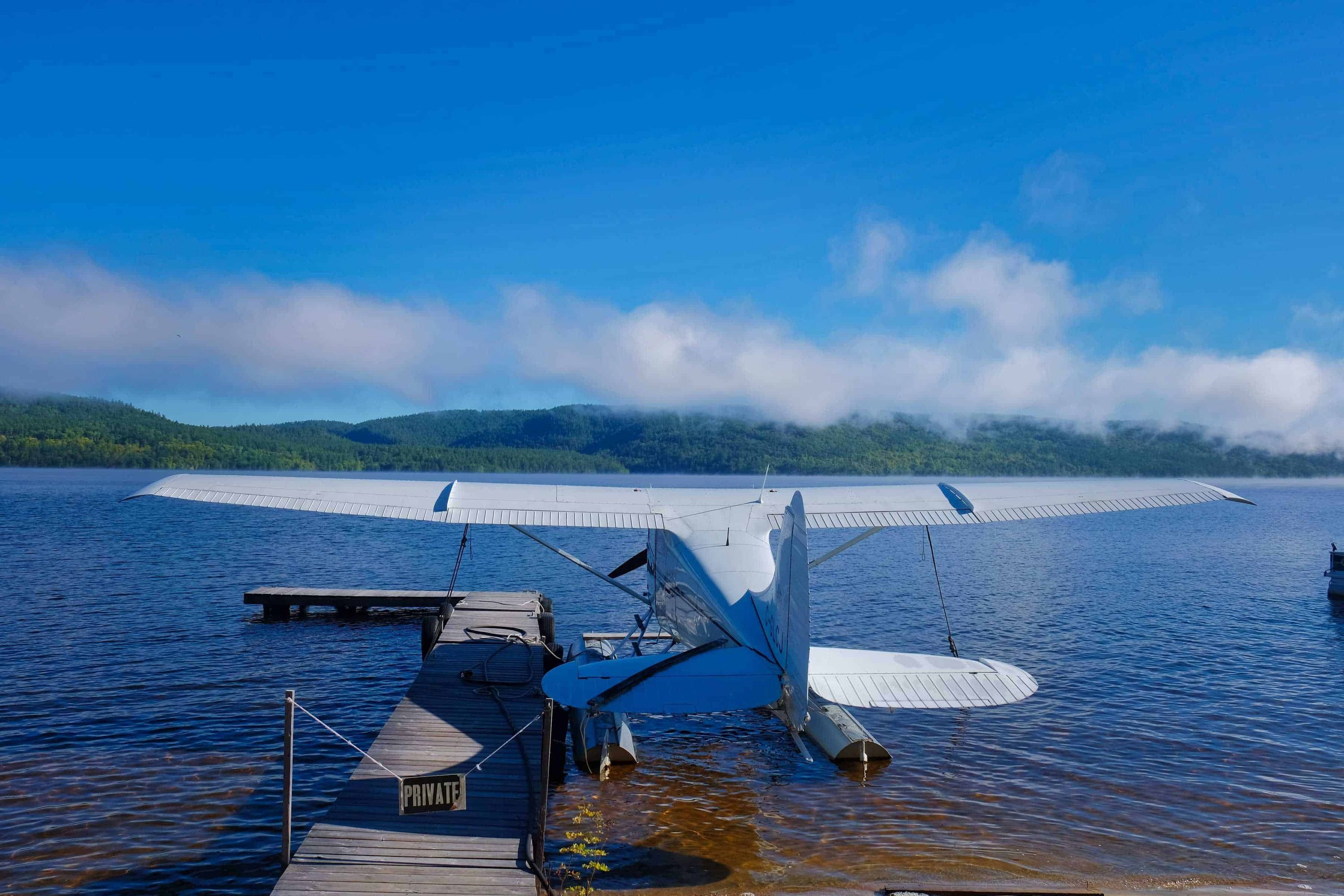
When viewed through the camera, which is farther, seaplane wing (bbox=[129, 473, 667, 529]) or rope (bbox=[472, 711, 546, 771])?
seaplane wing (bbox=[129, 473, 667, 529])

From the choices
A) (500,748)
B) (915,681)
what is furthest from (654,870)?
(915,681)

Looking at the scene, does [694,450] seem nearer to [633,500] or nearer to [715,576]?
[633,500]

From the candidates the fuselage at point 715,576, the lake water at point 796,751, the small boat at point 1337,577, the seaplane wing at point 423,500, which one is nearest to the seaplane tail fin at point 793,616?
the fuselage at point 715,576

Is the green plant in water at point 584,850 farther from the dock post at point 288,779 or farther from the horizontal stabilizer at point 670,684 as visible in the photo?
the dock post at point 288,779

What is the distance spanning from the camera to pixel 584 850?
23.0ft

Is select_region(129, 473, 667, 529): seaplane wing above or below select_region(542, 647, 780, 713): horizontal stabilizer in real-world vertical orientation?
above

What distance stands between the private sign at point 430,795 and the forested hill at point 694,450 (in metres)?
129

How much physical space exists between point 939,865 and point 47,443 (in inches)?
5938

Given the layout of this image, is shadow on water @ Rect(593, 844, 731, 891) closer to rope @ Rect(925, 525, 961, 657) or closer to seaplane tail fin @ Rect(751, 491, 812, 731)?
seaplane tail fin @ Rect(751, 491, 812, 731)

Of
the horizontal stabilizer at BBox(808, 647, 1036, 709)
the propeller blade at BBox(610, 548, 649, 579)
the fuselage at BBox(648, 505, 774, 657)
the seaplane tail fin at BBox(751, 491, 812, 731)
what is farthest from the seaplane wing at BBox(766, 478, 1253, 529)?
the propeller blade at BBox(610, 548, 649, 579)

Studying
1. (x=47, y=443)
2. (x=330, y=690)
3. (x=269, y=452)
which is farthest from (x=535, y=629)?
(x=47, y=443)

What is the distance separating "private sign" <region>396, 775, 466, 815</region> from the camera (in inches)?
207

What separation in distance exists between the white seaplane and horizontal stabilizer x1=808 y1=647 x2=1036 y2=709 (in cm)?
2

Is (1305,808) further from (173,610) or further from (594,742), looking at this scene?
(173,610)
